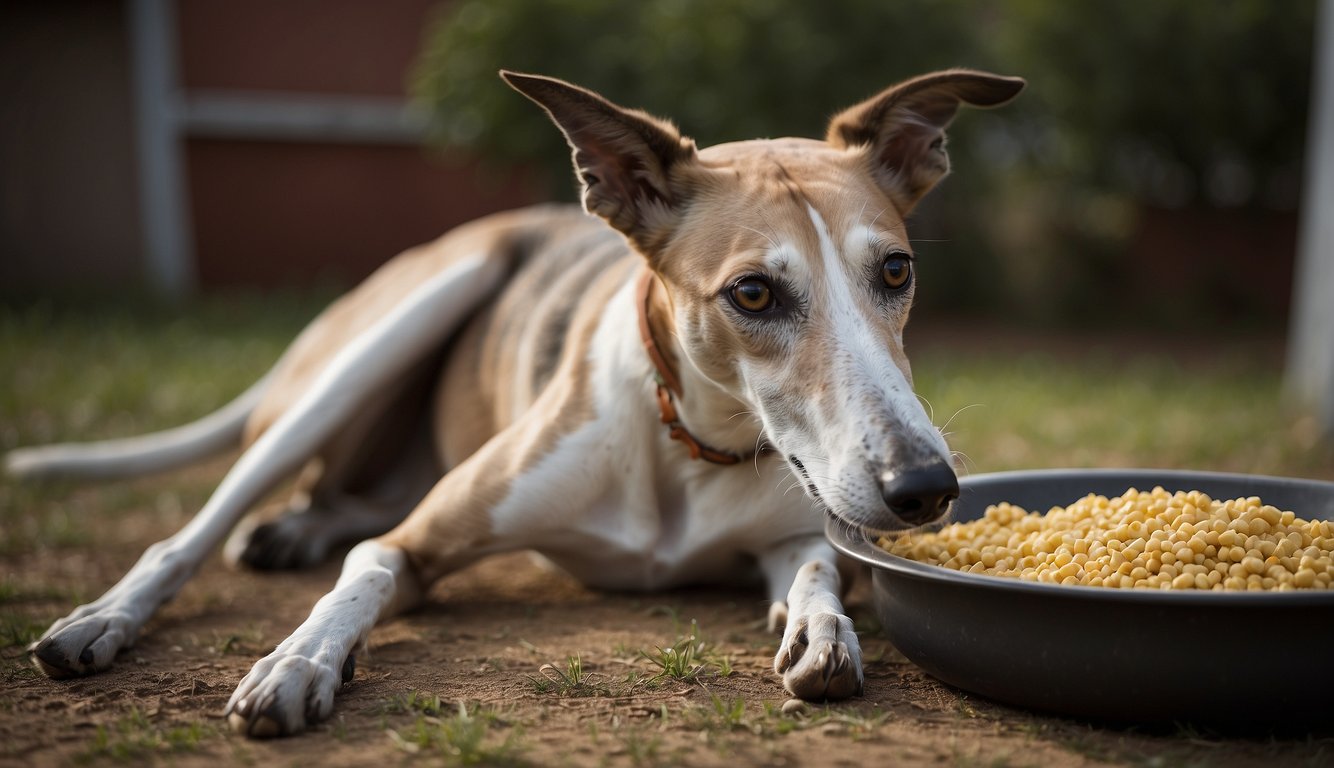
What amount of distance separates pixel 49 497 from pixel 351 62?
9.22 metres

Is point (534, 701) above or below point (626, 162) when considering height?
below

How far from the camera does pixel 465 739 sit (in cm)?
250

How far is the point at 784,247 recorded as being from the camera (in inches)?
120

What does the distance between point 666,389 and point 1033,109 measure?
30.0 feet

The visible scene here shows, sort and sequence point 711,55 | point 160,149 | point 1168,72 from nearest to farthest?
1. point 711,55
2. point 1168,72
3. point 160,149

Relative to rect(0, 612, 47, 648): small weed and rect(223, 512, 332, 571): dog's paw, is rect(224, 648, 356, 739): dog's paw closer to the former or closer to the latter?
rect(0, 612, 47, 648): small weed

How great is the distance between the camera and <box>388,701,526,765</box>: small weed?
2.45 meters

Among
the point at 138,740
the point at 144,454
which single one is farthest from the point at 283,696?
the point at 144,454

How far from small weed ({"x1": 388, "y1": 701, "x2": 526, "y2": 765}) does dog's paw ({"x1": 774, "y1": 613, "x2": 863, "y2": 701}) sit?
0.67 m

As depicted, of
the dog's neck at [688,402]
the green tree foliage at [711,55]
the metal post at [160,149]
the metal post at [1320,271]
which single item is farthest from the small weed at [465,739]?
the metal post at [160,149]

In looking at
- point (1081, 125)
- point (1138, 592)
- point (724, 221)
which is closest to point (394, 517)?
point (724, 221)

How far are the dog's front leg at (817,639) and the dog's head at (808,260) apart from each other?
0.32 metres

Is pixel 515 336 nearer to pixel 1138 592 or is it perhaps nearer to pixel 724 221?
pixel 724 221

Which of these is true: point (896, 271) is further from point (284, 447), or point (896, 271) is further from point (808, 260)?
point (284, 447)
